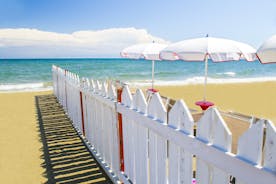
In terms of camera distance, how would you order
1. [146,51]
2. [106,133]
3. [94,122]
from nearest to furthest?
[106,133] < [94,122] < [146,51]

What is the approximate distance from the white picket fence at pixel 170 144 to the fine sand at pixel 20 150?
110cm

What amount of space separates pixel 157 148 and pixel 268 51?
9.72 feet

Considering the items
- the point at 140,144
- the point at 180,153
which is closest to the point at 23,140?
the point at 140,144

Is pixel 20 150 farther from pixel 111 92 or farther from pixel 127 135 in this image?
pixel 127 135

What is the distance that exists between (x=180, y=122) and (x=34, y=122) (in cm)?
616

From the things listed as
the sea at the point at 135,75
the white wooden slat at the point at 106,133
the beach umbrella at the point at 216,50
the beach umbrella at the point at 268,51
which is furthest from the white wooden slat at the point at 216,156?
the sea at the point at 135,75

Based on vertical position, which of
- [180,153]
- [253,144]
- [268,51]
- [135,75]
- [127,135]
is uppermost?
[268,51]

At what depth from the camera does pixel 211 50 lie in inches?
222

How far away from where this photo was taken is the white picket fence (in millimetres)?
1315

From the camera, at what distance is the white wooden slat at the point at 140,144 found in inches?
97.7

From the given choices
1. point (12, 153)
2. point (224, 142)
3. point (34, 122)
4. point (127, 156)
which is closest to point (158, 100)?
point (224, 142)

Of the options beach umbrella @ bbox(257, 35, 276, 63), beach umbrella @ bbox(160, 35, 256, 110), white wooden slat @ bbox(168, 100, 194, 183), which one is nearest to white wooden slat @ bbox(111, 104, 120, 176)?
white wooden slat @ bbox(168, 100, 194, 183)

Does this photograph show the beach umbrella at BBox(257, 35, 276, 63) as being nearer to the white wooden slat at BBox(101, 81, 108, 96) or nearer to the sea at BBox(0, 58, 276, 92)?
the white wooden slat at BBox(101, 81, 108, 96)

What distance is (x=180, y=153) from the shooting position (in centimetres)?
193
